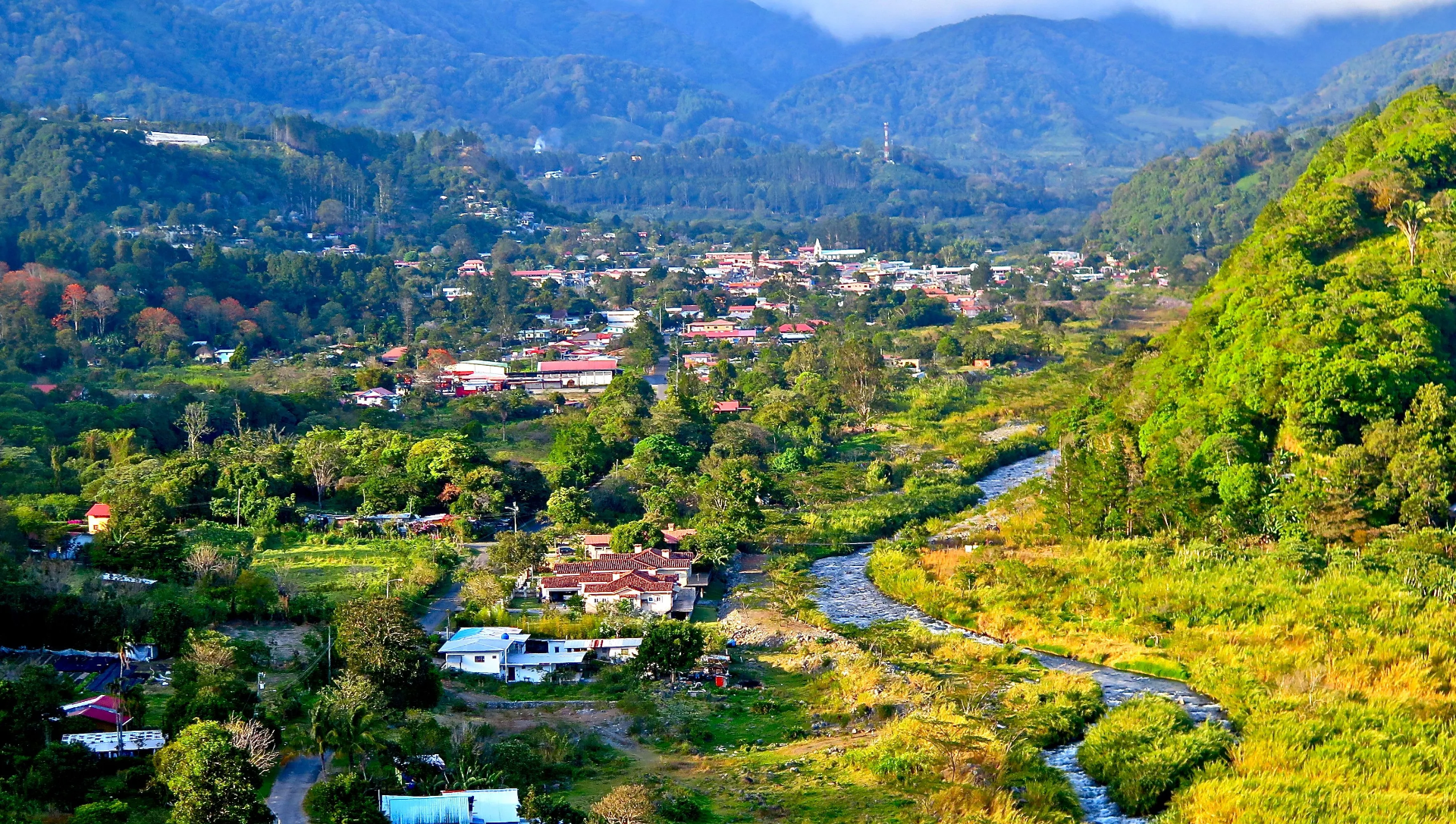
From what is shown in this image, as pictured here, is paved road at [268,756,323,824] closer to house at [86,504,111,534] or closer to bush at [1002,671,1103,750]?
bush at [1002,671,1103,750]

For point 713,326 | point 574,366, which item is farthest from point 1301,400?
point 713,326

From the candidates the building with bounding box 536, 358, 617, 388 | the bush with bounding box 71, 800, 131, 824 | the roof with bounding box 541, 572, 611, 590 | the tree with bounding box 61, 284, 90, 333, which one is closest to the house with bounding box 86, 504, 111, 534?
the roof with bounding box 541, 572, 611, 590

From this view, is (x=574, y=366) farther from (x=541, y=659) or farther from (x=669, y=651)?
(x=669, y=651)

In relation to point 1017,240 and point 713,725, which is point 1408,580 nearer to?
point 713,725

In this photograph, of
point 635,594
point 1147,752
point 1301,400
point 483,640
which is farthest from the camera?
point 1301,400

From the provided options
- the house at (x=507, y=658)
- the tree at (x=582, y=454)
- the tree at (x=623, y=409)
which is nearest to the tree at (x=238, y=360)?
the tree at (x=623, y=409)

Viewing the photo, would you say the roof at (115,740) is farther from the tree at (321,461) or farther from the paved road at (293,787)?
the tree at (321,461)
